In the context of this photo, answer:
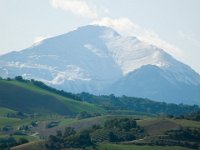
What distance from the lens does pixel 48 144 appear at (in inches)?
7707

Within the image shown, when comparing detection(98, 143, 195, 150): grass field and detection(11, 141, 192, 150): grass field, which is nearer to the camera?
detection(11, 141, 192, 150): grass field

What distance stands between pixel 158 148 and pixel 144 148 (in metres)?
4.56

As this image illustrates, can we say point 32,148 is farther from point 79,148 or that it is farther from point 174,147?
point 174,147

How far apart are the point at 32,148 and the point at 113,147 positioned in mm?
23771

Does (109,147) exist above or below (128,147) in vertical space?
below

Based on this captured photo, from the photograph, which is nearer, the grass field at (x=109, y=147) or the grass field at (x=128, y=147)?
the grass field at (x=109, y=147)

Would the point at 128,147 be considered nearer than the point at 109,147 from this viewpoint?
No

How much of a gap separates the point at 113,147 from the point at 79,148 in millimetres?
11077

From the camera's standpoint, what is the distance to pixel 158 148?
196 metres

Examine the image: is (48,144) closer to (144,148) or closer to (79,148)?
(79,148)

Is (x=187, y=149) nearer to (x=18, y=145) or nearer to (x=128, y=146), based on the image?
(x=128, y=146)

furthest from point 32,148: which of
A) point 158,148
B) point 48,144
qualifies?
point 158,148

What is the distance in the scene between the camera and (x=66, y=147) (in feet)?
655

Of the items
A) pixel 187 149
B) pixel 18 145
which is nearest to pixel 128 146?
pixel 187 149
